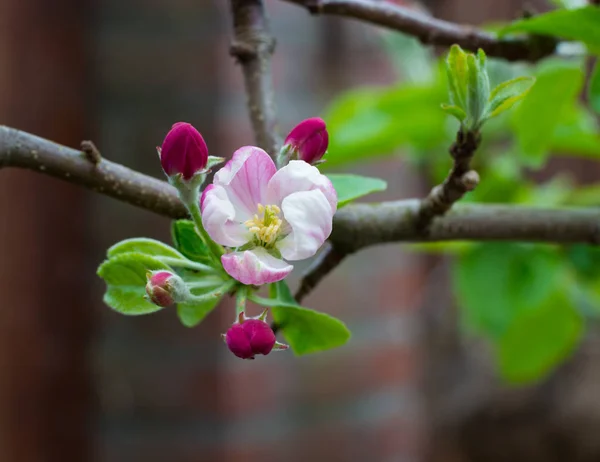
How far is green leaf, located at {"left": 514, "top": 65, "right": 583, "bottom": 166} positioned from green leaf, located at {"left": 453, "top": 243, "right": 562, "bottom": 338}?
0.38ft

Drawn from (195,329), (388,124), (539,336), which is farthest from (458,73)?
(195,329)

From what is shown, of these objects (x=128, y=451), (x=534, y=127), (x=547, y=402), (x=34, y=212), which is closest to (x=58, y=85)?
(x=34, y=212)

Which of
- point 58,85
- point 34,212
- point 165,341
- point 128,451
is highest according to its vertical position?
point 58,85

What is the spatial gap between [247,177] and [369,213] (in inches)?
3.7

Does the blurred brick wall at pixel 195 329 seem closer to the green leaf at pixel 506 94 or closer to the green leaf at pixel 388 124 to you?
the green leaf at pixel 388 124

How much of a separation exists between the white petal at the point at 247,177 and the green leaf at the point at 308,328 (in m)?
0.04

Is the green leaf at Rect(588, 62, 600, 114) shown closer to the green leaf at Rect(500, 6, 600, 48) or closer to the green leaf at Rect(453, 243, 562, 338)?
the green leaf at Rect(500, 6, 600, 48)

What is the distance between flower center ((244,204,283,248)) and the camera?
18 centimetres

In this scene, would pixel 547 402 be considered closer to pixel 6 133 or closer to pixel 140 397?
pixel 140 397

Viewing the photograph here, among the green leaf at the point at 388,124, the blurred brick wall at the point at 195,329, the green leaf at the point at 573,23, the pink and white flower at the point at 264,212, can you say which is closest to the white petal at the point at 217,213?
the pink and white flower at the point at 264,212

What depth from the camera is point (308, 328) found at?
224 millimetres

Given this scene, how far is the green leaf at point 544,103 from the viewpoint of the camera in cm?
34

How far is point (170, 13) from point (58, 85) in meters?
0.15

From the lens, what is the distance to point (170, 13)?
72cm
